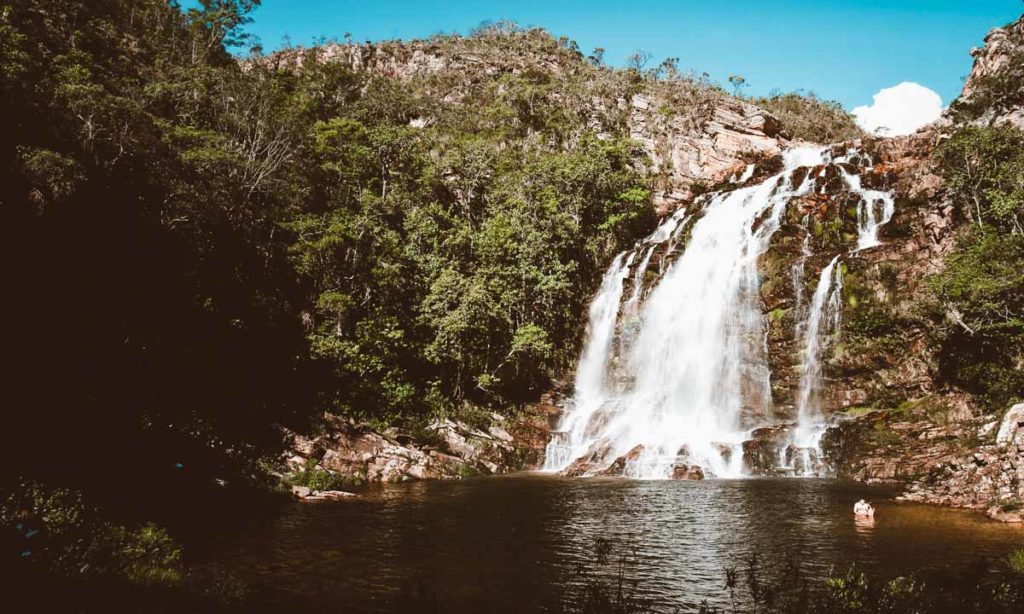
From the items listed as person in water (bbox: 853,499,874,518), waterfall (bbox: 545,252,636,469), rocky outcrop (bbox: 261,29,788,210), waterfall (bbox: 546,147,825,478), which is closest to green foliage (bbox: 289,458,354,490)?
waterfall (bbox: 546,147,825,478)

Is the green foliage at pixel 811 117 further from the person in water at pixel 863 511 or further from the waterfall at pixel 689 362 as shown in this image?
the person in water at pixel 863 511

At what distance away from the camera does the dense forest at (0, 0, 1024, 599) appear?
11.8m

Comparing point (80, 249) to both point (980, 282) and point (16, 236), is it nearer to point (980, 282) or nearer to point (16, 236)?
point (16, 236)

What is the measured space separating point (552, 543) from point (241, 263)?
74.1ft

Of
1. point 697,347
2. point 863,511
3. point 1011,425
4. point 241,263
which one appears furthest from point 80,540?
point 697,347

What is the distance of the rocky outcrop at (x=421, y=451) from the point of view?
22.4 meters

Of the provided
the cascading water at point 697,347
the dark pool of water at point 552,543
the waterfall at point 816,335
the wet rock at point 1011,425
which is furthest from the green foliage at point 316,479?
the wet rock at point 1011,425

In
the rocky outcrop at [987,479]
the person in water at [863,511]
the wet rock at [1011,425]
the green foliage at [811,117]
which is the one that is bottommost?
the person in water at [863,511]

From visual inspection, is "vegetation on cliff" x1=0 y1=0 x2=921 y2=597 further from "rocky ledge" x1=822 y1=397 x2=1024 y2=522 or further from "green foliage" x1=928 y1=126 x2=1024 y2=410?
"green foliage" x1=928 y1=126 x2=1024 y2=410

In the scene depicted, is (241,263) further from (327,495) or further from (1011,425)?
(1011,425)

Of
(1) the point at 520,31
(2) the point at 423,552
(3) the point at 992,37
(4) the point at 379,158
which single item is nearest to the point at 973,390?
(2) the point at 423,552

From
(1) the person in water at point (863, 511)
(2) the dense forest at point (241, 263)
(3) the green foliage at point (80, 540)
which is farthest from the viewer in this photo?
(1) the person in water at point (863, 511)

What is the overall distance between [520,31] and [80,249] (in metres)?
83.8

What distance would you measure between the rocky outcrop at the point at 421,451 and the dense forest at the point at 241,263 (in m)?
1.23
